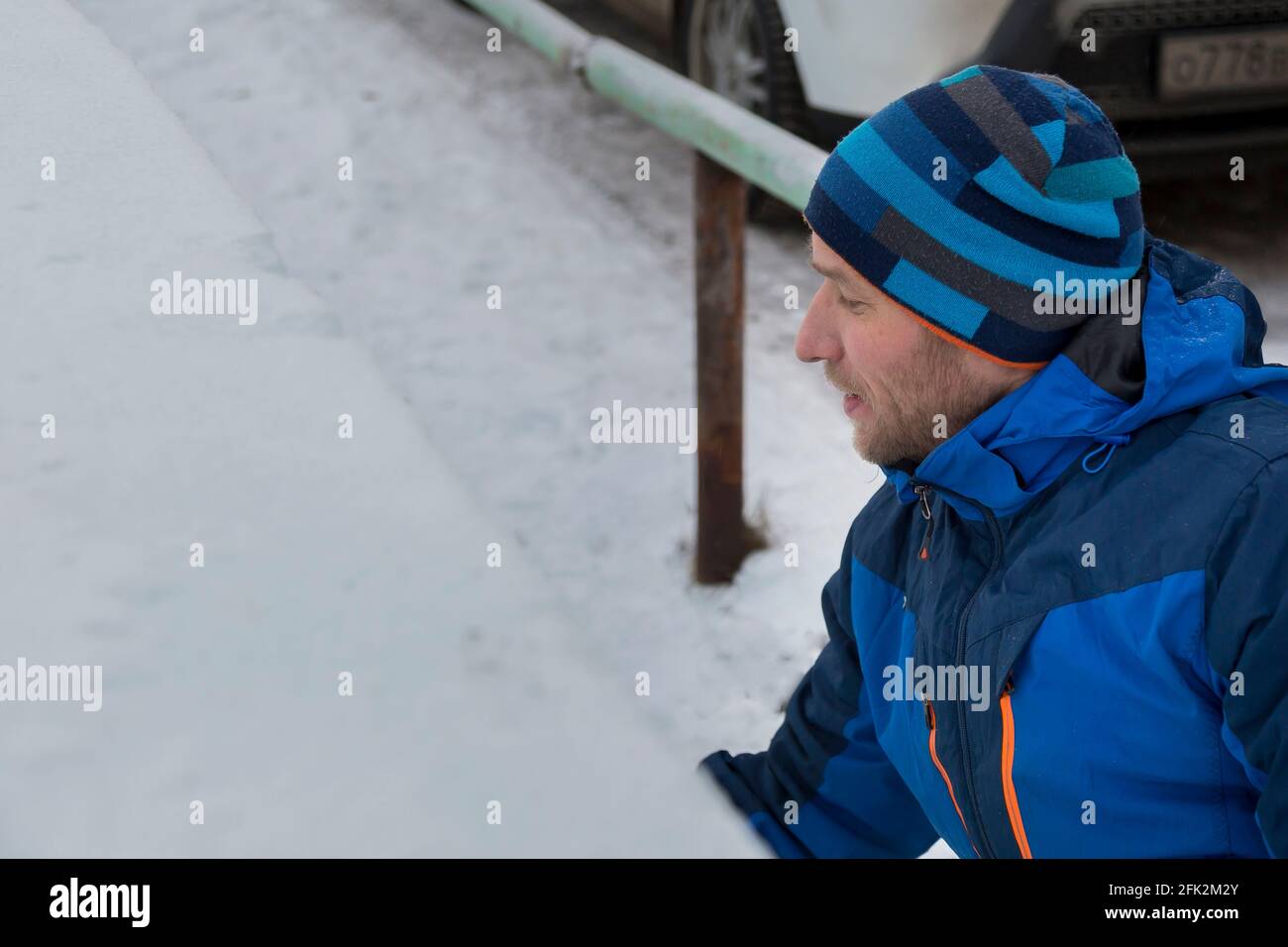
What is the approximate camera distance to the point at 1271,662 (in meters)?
1.21

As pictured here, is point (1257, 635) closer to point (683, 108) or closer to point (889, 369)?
point (889, 369)

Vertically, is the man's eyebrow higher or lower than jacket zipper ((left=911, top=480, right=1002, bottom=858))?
higher

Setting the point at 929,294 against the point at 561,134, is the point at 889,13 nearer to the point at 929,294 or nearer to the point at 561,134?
the point at 561,134

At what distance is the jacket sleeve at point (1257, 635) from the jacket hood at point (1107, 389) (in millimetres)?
136

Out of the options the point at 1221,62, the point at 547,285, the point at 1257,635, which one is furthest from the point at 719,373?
the point at 1257,635

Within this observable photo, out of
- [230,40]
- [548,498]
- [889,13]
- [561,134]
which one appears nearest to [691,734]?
[548,498]

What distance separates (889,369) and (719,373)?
1875 millimetres

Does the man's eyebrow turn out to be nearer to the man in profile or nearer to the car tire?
the man in profile

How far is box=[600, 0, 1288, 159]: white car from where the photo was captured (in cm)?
346

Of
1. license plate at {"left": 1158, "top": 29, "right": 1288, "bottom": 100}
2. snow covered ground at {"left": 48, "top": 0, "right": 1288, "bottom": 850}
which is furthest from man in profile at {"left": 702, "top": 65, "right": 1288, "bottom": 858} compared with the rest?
license plate at {"left": 1158, "top": 29, "right": 1288, "bottom": 100}

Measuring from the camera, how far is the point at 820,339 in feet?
5.28

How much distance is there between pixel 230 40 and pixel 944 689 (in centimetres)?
434

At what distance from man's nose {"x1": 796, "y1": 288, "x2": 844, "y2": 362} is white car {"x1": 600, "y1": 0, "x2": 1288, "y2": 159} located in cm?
209

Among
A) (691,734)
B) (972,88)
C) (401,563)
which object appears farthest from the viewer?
(691,734)
